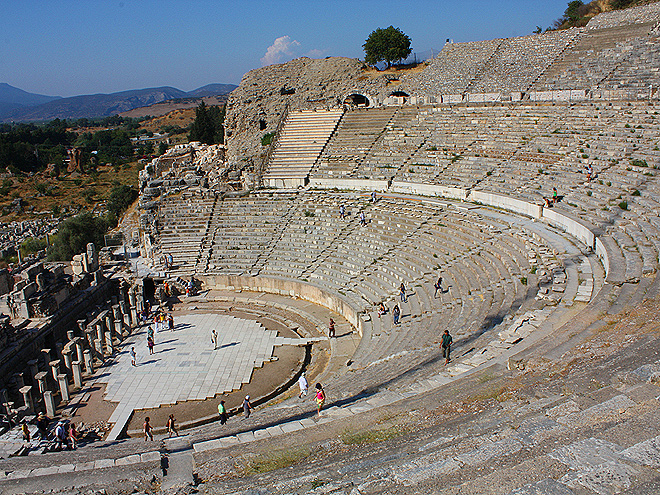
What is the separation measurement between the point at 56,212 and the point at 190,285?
3720 cm

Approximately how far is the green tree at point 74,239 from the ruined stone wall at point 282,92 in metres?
9.69

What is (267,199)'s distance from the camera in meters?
26.7

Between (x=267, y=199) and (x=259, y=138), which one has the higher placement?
(x=259, y=138)

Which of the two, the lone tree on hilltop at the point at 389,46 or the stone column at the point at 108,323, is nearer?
the stone column at the point at 108,323

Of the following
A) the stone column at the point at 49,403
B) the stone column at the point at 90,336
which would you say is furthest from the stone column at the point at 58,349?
the stone column at the point at 49,403

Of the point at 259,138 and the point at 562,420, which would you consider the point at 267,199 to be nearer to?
the point at 259,138

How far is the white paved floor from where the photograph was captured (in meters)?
14.1

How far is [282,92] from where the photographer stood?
3481 cm

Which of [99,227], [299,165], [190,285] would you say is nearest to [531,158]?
[299,165]

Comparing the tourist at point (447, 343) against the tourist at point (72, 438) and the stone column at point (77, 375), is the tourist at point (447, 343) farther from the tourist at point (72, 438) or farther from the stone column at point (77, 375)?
the stone column at point (77, 375)

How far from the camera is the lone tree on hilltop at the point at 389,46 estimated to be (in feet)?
128

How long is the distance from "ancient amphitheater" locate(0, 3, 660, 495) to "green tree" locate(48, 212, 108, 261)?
6.31 m

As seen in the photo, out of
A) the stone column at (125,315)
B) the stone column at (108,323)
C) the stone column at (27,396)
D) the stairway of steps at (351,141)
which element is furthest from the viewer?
the stairway of steps at (351,141)

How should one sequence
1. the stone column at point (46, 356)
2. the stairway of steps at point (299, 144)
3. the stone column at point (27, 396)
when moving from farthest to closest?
the stairway of steps at point (299, 144) → the stone column at point (46, 356) → the stone column at point (27, 396)
